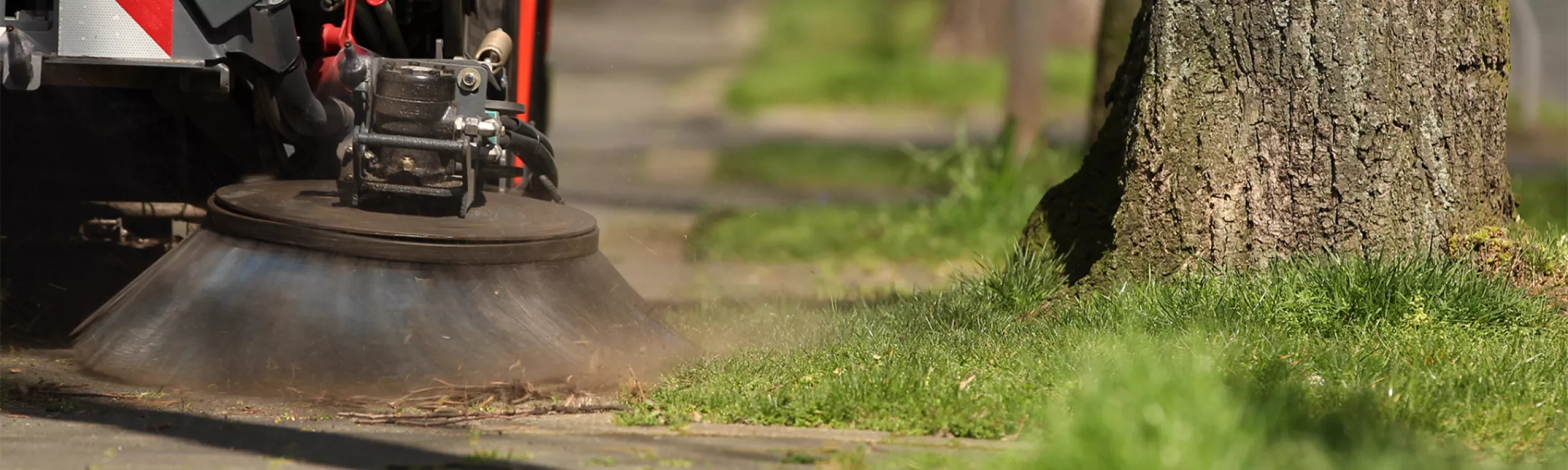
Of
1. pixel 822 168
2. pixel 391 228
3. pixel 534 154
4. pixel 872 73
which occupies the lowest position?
pixel 822 168

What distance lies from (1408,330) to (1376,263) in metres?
0.22

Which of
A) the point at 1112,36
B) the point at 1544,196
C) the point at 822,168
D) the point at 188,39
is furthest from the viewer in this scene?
the point at 822,168

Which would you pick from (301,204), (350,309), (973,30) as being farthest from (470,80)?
(973,30)

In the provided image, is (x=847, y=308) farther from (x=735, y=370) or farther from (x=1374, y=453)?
(x=1374, y=453)

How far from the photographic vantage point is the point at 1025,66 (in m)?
10.0

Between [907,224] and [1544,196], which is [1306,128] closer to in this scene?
[907,224]

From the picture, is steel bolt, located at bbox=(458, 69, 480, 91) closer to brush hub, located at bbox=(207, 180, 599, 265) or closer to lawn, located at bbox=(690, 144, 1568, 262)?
brush hub, located at bbox=(207, 180, 599, 265)

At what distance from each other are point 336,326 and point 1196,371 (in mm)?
2222

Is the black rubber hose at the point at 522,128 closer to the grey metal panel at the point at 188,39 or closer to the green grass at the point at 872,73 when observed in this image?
the grey metal panel at the point at 188,39

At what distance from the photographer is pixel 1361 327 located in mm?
4121

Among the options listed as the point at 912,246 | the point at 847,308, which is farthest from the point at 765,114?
the point at 847,308

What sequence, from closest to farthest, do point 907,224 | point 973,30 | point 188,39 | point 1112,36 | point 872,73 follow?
point 188,39 → point 907,224 → point 1112,36 → point 872,73 → point 973,30

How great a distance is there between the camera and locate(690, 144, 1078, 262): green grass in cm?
729

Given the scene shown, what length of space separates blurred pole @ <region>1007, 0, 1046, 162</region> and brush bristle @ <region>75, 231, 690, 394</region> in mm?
6061
